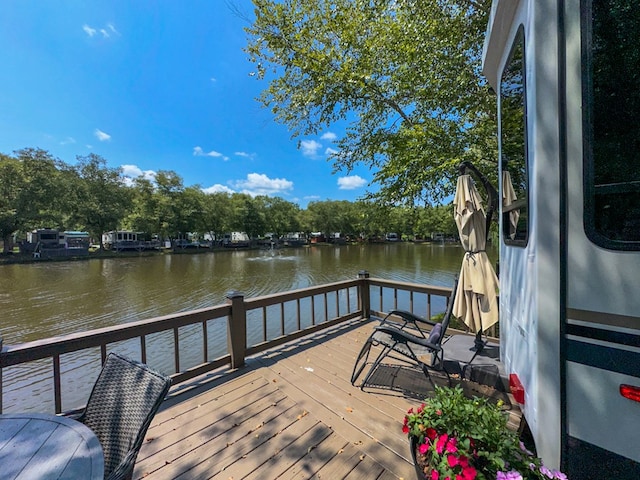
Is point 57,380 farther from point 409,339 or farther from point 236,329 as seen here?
point 409,339

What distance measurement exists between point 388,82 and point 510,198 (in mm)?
4063

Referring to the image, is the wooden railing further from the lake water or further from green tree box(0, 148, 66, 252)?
green tree box(0, 148, 66, 252)

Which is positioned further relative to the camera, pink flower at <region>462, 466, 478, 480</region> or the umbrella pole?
the umbrella pole

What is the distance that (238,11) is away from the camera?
558cm

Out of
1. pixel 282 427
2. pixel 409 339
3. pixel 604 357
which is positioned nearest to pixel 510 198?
pixel 604 357

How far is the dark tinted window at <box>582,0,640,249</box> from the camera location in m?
0.94

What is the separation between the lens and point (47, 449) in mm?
1095

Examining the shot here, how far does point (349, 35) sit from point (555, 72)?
4.93m

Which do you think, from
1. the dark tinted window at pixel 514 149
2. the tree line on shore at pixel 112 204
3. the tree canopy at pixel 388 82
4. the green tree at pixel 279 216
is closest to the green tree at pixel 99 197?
the tree line on shore at pixel 112 204

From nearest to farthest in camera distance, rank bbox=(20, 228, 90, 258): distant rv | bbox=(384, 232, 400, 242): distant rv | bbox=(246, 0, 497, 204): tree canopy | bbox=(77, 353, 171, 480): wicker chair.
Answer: bbox=(77, 353, 171, 480): wicker chair, bbox=(246, 0, 497, 204): tree canopy, bbox=(20, 228, 90, 258): distant rv, bbox=(384, 232, 400, 242): distant rv

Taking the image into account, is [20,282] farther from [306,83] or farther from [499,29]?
[499,29]

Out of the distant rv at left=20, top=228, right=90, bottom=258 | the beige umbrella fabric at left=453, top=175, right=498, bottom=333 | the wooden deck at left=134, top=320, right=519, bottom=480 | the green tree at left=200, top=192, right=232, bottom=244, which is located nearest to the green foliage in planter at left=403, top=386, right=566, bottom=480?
the wooden deck at left=134, top=320, right=519, bottom=480

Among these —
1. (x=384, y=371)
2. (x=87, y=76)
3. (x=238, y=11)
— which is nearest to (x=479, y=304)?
(x=384, y=371)

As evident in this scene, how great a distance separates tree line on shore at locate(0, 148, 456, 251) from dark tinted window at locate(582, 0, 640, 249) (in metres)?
15.3
